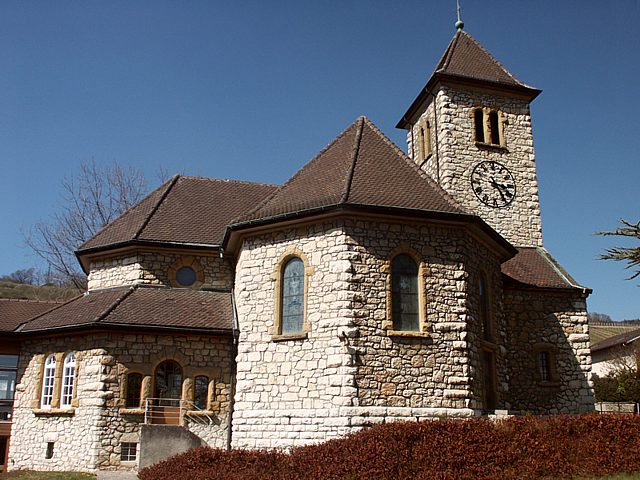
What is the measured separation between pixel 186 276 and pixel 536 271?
39.2 feet

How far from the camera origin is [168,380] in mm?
18109

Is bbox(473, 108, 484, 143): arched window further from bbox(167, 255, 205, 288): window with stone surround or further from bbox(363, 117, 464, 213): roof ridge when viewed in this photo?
bbox(167, 255, 205, 288): window with stone surround

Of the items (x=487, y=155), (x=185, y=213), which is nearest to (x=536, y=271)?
(x=487, y=155)

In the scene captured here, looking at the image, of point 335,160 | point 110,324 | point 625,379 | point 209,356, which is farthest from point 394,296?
point 625,379

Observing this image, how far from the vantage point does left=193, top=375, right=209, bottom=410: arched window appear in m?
18.0

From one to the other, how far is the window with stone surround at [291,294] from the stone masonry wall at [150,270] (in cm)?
477

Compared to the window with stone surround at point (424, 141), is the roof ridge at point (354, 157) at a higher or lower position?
lower

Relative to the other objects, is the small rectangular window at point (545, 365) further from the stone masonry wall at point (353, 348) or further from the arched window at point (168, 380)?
the arched window at point (168, 380)

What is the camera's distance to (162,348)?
1805 centimetres

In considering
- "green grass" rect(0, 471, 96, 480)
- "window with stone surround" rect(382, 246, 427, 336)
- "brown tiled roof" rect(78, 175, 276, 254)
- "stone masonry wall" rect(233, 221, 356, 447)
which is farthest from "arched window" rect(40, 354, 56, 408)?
"window with stone surround" rect(382, 246, 427, 336)

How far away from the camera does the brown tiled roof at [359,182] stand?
52.3 ft

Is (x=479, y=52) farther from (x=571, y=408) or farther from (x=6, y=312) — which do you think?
(x=6, y=312)

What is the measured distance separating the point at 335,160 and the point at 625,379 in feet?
70.2

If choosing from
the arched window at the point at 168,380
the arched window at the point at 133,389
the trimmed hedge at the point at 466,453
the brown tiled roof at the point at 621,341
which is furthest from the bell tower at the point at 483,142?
the brown tiled roof at the point at 621,341
